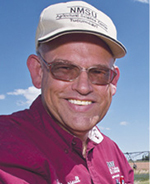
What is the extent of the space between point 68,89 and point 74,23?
0.47m

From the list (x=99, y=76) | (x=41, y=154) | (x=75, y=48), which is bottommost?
(x=41, y=154)

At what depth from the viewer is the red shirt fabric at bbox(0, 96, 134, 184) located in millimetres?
1698

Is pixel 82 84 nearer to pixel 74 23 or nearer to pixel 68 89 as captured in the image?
pixel 68 89

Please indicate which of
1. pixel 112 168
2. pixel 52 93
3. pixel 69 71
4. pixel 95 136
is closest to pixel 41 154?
pixel 52 93

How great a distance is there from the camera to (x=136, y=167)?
10.8 metres

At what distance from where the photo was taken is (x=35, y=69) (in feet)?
7.53

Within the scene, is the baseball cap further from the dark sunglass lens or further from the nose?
the nose

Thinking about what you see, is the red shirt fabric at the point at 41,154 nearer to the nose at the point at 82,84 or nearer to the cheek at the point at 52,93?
→ the cheek at the point at 52,93

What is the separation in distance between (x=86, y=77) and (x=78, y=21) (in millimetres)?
404

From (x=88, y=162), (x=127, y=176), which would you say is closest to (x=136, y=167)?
(x=127, y=176)

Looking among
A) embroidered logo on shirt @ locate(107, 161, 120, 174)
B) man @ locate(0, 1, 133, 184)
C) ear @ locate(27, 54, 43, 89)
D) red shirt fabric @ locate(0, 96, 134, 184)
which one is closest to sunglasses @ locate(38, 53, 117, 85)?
man @ locate(0, 1, 133, 184)

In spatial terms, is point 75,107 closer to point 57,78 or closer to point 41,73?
point 57,78

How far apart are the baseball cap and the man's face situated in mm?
77

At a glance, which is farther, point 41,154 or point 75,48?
point 75,48
